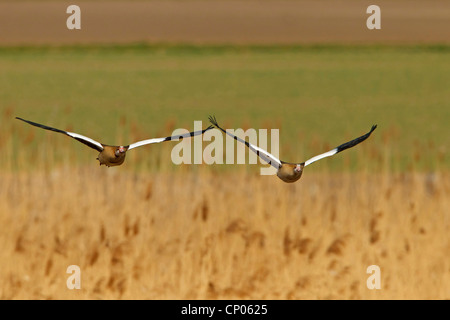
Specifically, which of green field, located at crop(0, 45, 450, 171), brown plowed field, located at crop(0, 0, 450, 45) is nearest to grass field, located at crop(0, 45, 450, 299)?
green field, located at crop(0, 45, 450, 171)

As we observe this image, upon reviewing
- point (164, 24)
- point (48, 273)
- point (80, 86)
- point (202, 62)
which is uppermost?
point (164, 24)

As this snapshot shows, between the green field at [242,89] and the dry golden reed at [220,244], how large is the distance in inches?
184

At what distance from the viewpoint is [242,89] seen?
3344 centimetres

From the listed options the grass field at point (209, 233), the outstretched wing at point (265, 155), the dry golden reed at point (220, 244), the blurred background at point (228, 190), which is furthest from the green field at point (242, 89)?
the outstretched wing at point (265, 155)

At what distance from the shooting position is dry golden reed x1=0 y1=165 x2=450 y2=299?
6.60 metres

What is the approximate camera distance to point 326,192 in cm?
846

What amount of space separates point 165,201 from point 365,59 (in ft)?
127

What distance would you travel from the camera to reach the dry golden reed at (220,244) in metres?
6.60

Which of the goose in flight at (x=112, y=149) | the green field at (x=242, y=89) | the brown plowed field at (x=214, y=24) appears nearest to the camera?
the goose in flight at (x=112, y=149)

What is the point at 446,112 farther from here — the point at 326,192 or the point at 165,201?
the point at 165,201

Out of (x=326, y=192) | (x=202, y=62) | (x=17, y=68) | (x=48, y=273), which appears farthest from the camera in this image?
(x=202, y=62)

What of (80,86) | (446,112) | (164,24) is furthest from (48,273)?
(164,24)

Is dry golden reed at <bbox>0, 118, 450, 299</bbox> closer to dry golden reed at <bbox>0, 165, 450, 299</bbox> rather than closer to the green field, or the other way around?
dry golden reed at <bbox>0, 165, 450, 299</bbox>

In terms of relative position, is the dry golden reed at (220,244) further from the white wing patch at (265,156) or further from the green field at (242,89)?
the green field at (242,89)
